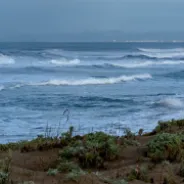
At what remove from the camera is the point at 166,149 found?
548 centimetres

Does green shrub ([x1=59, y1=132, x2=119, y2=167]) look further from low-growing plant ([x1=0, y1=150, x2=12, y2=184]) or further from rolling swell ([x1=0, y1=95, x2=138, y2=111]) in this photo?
rolling swell ([x1=0, y1=95, x2=138, y2=111])

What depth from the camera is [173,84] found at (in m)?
22.0

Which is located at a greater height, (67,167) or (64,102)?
(67,167)

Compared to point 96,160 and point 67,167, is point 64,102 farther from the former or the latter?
point 67,167

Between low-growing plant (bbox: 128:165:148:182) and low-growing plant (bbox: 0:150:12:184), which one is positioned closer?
low-growing plant (bbox: 0:150:12:184)

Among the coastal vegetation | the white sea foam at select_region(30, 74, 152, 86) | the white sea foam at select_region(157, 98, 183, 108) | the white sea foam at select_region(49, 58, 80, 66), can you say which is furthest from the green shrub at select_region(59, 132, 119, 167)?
Answer: the white sea foam at select_region(49, 58, 80, 66)

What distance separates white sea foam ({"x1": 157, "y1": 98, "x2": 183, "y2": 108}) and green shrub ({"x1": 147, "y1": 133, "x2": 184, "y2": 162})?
8.75 metres

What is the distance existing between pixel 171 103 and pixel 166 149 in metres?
9.33

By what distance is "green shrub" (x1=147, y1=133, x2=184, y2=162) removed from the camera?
5.44m

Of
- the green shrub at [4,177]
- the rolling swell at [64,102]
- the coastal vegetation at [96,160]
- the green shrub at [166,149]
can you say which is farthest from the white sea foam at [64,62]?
the green shrub at [4,177]

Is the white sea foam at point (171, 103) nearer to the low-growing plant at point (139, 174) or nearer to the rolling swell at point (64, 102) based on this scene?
the rolling swell at point (64, 102)

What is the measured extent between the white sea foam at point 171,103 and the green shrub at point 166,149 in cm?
875

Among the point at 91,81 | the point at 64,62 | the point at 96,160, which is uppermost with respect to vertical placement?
the point at 64,62

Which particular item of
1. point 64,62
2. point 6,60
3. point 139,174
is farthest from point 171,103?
point 64,62
